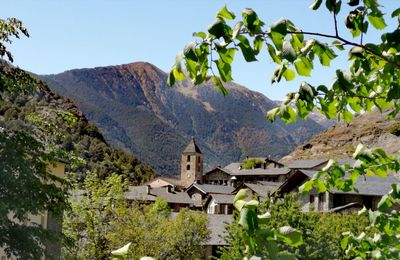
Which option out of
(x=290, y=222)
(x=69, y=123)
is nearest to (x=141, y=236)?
(x=290, y=222)

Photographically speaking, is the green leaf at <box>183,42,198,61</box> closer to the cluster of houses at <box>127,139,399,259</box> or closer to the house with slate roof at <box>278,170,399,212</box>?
the cluster of houses at <box>127,139,399,259</box>

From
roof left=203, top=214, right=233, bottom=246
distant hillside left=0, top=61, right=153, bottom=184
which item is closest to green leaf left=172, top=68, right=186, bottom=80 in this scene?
roof left=203, top=214, right=233, bottom=246

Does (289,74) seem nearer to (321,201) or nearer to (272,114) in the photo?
(272,114)

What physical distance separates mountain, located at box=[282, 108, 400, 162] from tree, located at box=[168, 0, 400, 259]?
9361 centimetres

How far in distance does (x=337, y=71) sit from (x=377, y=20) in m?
0.36

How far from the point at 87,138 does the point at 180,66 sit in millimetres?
104686

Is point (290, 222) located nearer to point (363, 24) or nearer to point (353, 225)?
point (353, 225)

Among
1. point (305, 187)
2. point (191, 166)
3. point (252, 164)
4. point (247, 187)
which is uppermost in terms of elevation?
point (252, 164)

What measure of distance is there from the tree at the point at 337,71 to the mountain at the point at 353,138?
9361 cm

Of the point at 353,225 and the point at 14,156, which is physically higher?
the point at 14,156

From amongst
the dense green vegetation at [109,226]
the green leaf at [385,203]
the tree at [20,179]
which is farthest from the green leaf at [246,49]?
the dense green vegetation at [109,226]

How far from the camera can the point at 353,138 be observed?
10994 cm

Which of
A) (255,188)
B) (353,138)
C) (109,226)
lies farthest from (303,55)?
(353,138)

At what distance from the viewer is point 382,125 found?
347 feet
